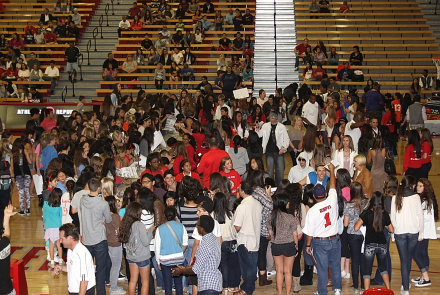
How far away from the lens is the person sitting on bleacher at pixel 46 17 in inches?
921

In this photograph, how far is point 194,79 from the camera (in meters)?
20.3

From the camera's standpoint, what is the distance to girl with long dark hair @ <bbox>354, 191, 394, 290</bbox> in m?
6.44

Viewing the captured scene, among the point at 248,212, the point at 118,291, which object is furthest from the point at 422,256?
the point at 118,291

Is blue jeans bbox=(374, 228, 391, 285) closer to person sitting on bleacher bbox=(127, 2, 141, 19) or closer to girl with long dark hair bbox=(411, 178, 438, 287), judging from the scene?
girl with long dark hair bbox=(411, 178, 438, 287)

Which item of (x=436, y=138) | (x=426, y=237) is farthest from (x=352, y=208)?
(x=436, y=138)

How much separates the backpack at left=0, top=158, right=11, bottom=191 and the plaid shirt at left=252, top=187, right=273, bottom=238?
176 inches

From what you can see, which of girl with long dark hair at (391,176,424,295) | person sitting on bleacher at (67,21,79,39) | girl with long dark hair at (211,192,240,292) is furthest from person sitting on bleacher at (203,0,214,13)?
girl with long dark hair at (391,176,424,295)

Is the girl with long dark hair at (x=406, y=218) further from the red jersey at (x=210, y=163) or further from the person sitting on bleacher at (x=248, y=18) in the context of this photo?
the person sitting on bleacher at (x=248, y=18)

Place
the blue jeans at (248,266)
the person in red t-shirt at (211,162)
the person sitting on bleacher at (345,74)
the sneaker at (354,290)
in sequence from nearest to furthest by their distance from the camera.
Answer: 1. the blue jeans at (248,266)
2. the sneaker at (354,290)
3. the person in red t-shirt at (211,162)
4. the person sitting on bleacher at (345,74)

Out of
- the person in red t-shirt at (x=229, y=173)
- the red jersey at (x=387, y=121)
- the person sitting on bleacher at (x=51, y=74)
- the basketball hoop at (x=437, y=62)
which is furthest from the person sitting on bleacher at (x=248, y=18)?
the person in red t-shirt at (x=229, y=173)

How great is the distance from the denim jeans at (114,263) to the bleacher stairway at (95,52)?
1434cm

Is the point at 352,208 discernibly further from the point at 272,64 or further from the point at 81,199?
the point at 272,64

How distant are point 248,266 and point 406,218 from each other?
1989mm

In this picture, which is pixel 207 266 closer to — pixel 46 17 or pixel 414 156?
pixel 414 156
